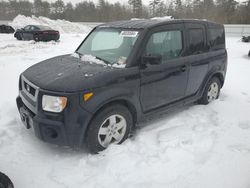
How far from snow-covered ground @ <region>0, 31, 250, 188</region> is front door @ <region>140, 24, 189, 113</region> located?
20.5 inches

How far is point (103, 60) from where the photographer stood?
3779 mm

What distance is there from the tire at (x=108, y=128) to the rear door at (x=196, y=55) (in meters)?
1.57

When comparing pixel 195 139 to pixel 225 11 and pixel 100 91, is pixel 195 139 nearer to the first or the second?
pixel 100 91

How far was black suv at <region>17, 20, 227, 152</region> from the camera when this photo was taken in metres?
3.06

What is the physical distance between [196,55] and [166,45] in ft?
2.69

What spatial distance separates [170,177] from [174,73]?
1.75 metres

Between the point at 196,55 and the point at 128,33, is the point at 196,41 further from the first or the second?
the point at 128,33

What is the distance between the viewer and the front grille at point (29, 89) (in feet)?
10.5

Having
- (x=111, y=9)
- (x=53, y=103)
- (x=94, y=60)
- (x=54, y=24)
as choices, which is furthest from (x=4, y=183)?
(x=111, y=9)

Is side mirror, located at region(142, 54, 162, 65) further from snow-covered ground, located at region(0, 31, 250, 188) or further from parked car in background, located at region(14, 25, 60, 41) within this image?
parked car in background, located at region(14, 25, 60, 41)

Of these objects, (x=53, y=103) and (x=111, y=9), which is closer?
(x=53, y=103)

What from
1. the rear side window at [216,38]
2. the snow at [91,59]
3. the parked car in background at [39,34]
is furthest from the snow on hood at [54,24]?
the snow at [91,59]

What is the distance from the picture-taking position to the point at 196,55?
4.57m

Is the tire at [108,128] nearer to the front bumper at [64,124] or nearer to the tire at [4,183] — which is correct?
the front bumper at [64,124]
